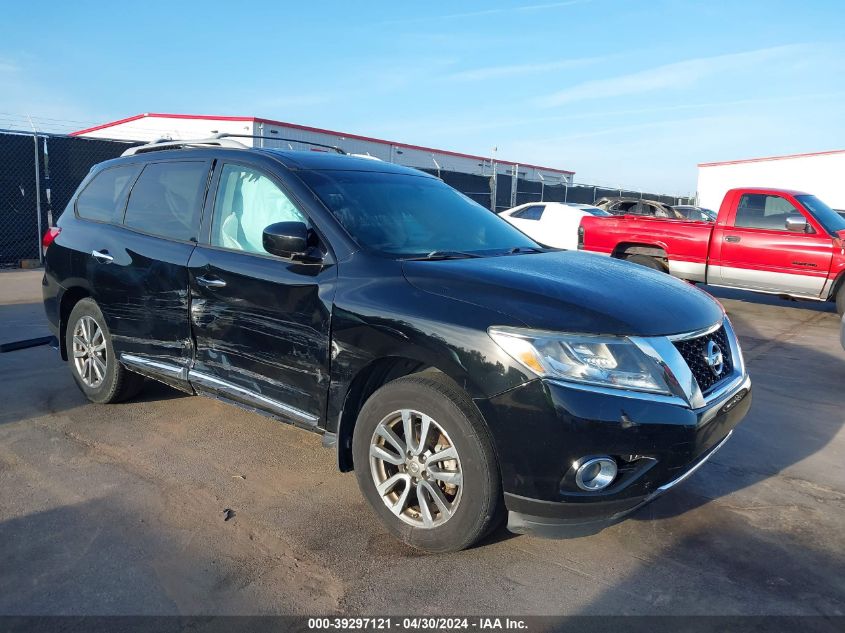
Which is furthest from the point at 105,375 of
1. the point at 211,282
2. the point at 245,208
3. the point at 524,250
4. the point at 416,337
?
the point at 524,250

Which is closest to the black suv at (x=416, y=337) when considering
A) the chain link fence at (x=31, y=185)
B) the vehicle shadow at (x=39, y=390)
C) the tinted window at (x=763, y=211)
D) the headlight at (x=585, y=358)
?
the headlight at (x=585, y=358)

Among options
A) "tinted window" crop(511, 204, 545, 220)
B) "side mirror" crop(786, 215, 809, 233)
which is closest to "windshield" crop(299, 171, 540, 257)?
"side mirror" crop(786, 215, 809, 233)

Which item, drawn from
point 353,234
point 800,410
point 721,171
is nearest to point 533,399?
point 353,234

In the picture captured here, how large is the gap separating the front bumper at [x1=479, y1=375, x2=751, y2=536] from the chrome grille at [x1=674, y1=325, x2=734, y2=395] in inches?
7.5

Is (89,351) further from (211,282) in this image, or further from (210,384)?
(211,282)

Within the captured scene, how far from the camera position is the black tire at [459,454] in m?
2.79

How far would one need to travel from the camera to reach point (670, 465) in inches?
109

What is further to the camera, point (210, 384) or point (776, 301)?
point (776, 301)

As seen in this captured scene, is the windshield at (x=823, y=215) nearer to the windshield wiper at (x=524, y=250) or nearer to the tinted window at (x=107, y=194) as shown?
the windshield wiper at (x=524, y=250)

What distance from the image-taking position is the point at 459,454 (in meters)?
2.85

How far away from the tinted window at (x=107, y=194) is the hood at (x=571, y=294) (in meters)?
2.69

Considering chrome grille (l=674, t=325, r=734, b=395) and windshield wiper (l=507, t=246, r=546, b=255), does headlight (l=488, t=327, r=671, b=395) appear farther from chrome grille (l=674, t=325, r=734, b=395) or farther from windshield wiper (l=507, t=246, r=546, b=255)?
windshield wiper (l=507, t=246, r=546, b=255)

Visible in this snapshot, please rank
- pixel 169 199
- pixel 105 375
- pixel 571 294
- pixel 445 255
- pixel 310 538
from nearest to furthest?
1. pixel 571 294
2. pixel 310 538
3. pixel 445 255
4. pixel 169 199
5. pixel 105 375

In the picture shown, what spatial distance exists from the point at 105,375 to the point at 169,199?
4.67ft
